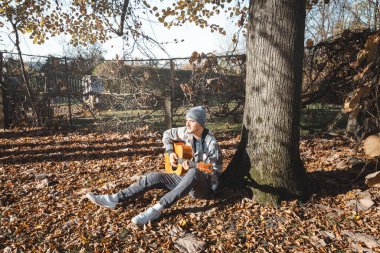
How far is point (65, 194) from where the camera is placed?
4379 millimetres

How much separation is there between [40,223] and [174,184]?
5.58 feet

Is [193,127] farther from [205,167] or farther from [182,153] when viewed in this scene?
[205,167]

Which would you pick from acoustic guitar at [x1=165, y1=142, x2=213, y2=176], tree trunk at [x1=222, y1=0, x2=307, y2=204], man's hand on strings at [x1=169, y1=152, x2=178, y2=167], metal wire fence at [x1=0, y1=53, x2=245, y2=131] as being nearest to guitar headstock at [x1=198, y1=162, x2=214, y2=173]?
acoustic guitar at [x1=165, y1=142, x2=213, y2=176]

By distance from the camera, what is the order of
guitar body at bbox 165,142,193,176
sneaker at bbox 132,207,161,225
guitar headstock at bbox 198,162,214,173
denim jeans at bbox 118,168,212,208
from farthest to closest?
guitar body at bbox 165,142,193,176
guitar headstock at bbox 198,162,214,173
denim jeans at bbox 118,168,212,208
sneaker at bbox 132,207,161,225

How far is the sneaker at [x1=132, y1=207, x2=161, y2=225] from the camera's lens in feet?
10.9

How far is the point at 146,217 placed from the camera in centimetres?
337

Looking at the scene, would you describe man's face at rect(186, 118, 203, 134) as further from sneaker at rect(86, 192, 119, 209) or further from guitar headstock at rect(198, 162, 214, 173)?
sneaker at rect(86, 192, 119, 209)

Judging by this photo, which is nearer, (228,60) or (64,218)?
(64,218)

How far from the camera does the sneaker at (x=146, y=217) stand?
131 inches

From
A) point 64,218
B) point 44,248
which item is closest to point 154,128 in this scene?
point 64,218

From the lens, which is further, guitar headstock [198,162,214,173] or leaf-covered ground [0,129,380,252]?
guitar headstock [198,162,214,173]

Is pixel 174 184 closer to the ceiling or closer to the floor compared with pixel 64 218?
closer to the ceiling

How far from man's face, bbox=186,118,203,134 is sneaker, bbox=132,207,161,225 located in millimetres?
1110

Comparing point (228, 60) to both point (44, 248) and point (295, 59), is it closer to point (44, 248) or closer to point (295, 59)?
point (295, 59)
